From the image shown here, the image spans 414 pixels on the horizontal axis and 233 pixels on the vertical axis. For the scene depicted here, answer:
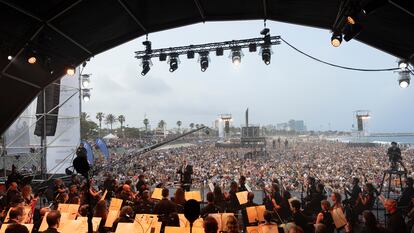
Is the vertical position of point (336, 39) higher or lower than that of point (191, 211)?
higher

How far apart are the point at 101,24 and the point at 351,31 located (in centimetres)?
707

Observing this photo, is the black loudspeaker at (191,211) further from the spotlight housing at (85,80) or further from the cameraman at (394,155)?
the spotlight housing at (85,80)

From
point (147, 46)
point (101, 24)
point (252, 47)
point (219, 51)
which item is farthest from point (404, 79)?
point (101, 24)

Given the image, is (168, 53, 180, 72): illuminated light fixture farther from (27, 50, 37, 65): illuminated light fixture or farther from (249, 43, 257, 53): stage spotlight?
(27, 50, 37, 65): illuminated light fixture

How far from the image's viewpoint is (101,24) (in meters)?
9.45

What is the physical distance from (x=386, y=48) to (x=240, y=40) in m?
4.82

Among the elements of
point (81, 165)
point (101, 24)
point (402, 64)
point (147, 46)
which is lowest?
point (81, 165)

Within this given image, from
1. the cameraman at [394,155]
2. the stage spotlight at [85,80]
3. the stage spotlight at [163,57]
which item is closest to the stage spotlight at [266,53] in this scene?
the stage spotlight at [163,57]

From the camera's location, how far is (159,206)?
7223mm

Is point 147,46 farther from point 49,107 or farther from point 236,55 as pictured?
point 49,107

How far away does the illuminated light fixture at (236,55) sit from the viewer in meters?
11.5

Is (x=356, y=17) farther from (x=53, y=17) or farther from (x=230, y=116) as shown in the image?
(x=230, y=116)

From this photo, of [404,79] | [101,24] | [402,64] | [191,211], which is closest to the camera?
[191,211]

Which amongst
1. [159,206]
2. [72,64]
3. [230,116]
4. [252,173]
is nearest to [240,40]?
[72,64]
